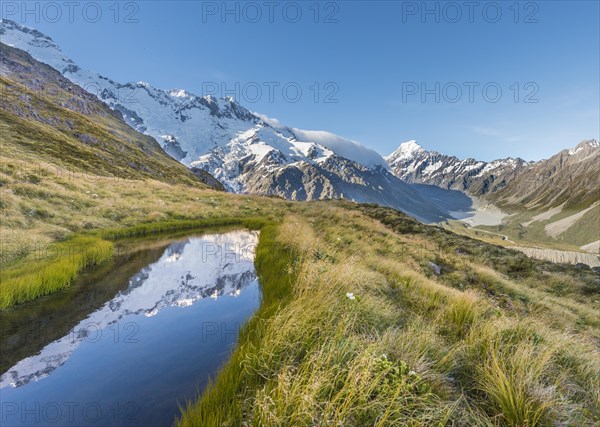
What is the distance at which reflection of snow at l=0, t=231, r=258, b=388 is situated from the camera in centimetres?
664

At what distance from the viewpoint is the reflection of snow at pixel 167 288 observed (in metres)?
6.64

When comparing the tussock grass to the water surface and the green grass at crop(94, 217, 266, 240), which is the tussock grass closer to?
the water surface

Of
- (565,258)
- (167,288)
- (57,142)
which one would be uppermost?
(57,142)

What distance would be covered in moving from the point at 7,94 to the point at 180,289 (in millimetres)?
121769

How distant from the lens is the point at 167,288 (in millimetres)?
11961

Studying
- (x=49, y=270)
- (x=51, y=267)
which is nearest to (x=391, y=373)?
(x=49, y=270)

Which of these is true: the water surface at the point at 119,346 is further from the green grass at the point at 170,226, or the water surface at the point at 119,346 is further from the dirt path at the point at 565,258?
the dirt path at the point at 565,258

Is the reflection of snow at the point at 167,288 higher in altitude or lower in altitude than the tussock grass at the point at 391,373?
lower

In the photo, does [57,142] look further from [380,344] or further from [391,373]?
[391,373]

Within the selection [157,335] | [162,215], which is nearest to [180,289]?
[157,335]

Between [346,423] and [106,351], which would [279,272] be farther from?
[346,423]

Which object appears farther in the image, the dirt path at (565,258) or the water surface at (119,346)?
the dirt path at (565,258)

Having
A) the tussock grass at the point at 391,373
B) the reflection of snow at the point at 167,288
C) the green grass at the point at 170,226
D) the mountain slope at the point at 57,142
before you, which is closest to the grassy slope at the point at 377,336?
the tussock grass at the point at 391,373

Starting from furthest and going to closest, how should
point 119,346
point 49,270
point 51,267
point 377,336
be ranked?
point 51,267 < point 49,270 < point 119,346 < point 377,336
